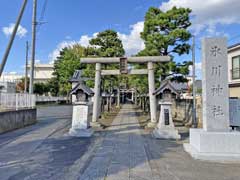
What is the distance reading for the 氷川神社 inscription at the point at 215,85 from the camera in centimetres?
816

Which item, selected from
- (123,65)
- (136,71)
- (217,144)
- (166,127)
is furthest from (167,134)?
(136,71)

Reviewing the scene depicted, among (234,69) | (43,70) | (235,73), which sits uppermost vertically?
(43,70)

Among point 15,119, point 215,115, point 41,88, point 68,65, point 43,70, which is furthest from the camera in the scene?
point 43,70

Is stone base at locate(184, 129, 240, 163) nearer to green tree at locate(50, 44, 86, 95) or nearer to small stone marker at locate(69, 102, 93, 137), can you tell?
small stone marker at locate(69, 102, 93, 137)

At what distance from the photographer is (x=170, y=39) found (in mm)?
17969

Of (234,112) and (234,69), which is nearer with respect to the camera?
(234,112)

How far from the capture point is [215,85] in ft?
27.5

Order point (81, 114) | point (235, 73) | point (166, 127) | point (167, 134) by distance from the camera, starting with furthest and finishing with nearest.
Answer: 1. point (235, 73)
2. point (81, 114)
3. point (166, 127)
4. point (167, 134)

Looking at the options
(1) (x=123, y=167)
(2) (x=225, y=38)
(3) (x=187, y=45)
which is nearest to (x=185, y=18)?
(3) (x=187, y=45)

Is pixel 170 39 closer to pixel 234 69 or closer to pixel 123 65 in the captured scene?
pixel 123 65

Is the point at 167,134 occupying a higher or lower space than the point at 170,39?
lower

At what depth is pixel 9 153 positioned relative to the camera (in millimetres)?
8250

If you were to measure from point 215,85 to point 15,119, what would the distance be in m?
10.7

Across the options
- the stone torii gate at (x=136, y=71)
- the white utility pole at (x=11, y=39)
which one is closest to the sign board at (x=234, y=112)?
the stone torii gate at (x=136, y=71)
